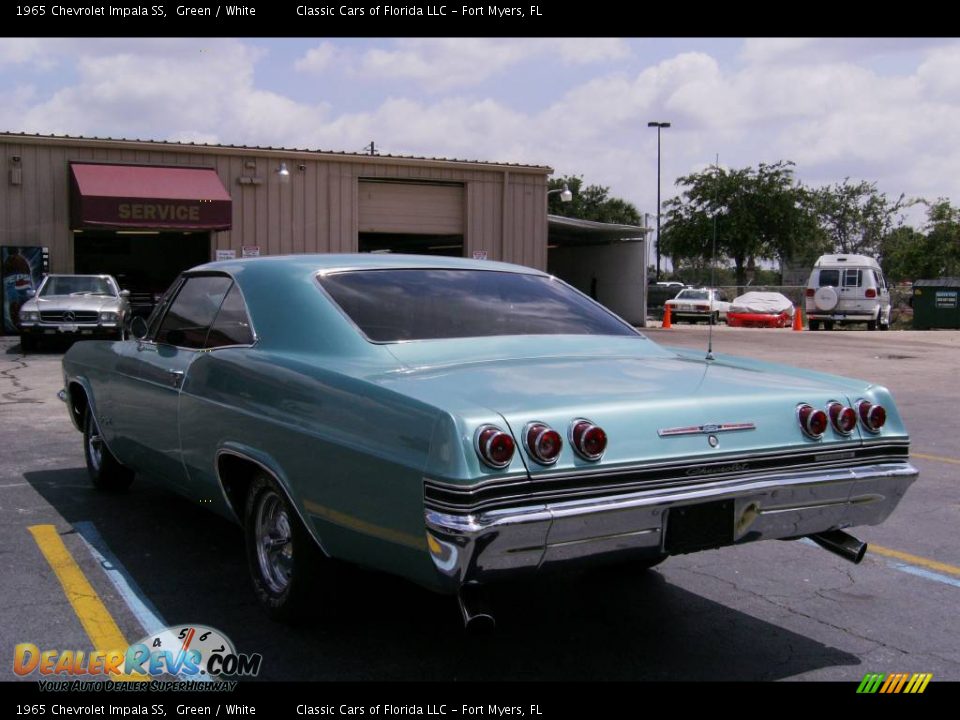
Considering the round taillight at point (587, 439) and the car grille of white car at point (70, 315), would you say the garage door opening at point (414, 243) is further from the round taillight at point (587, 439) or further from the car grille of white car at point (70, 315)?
the round taillight at point (587, 439)

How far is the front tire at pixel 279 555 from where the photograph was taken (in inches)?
154

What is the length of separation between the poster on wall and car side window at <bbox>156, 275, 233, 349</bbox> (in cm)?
1920

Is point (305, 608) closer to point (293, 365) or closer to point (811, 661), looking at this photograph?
point (293, 365)

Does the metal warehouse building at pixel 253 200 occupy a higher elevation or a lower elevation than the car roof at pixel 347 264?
higher

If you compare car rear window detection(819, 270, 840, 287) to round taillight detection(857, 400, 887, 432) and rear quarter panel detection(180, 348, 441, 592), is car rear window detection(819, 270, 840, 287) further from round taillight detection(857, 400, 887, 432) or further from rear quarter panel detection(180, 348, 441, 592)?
rear quarter panel detection(180, 348, 441, 592)

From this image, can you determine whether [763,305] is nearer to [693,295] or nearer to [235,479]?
[693,295]

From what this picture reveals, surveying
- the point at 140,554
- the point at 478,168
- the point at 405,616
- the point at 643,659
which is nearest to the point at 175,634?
the point at 405,616

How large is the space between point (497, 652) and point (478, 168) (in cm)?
2496

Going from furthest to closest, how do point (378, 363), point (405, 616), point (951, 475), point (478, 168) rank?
point (478, 168) < point (951, 475) < point (405, 616) < point (378, 363)

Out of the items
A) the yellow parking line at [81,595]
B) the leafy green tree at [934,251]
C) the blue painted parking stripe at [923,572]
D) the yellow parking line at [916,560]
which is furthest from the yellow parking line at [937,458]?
the leafy green tree at [934,251]

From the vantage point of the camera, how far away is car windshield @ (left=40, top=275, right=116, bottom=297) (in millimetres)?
18719

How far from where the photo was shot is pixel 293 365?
4.07 meters

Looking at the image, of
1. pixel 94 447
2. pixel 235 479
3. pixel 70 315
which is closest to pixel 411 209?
pixel 70 315

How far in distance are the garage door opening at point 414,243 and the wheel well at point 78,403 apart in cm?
2243
